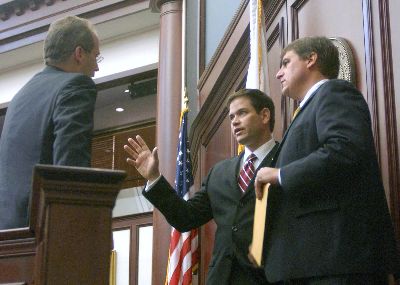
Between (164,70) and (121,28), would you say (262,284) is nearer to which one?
(164,70)

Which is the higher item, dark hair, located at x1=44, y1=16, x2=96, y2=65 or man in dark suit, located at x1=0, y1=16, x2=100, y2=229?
dark hair, located at x1=44, y1=16, x2=96, y2=65

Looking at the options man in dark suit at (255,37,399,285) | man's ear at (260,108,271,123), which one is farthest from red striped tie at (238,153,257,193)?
man in dark suit at (255,37,399,285)

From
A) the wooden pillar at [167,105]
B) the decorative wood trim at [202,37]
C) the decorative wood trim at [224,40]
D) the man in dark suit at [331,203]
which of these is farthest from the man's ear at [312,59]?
the wooden pillar at [167,105]

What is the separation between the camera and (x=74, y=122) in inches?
82.7

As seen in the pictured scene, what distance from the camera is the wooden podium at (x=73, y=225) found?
160 centimetres

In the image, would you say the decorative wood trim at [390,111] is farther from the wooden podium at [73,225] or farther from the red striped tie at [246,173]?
the wooden podium at [73,225]

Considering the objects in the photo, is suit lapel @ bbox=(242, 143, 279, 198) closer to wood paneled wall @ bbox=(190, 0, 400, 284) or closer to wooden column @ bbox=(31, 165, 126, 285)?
wood paneled wall @ bbox=(190, 0, 400, 284)

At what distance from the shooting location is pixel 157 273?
6.21 metres

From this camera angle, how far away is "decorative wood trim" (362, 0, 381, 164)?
2627mm

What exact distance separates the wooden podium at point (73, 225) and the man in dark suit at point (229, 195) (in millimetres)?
961

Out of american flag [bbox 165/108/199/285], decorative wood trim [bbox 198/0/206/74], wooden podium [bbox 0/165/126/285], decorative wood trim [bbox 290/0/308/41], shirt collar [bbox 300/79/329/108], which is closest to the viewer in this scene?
wooden podium [bbox 0/165/126/285]

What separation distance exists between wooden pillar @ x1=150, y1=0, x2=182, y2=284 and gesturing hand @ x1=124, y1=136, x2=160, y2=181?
3285 millimetres

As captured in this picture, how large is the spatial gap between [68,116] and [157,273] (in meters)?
4.26

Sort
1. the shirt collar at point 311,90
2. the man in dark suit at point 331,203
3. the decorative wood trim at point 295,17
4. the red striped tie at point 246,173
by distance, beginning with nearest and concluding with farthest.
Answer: the man in dark suit at point 331,203
the shirt collar at point 311,90
the red striped tie at point 246,173
the decorative wood trim at point 295,17
